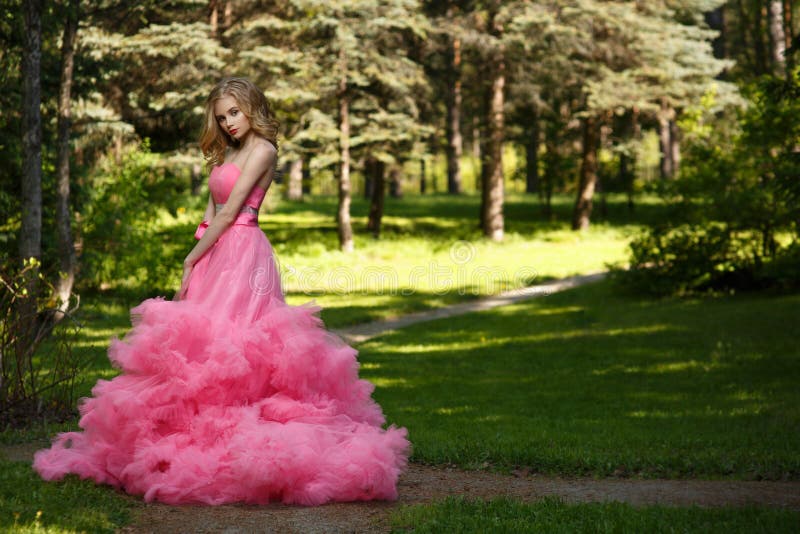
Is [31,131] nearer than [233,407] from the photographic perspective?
No

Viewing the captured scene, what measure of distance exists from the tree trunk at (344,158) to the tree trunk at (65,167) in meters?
11.3

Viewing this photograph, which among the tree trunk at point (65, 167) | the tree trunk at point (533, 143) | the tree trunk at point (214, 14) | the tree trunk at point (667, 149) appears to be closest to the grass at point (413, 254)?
the tree trunk at point (533, 143)

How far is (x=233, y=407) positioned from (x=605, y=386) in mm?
6963

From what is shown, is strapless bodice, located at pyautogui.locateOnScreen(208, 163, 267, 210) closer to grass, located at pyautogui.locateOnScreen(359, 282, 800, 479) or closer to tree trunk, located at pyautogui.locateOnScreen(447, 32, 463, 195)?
grass, located at pyautogui.locateOnScreen(359, 282, 800, 479)

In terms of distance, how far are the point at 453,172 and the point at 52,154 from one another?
32192 millimetres

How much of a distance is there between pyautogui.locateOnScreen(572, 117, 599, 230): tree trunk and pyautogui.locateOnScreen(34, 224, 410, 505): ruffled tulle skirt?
26.8m

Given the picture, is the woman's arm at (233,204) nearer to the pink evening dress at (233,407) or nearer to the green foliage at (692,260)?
the pink evening dress at (233,407)

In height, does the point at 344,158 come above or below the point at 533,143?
below

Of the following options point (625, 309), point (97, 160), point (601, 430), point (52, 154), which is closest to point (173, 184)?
point (97, 160)

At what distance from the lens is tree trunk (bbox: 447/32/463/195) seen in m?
31.9

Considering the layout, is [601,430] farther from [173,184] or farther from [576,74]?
[576,74]

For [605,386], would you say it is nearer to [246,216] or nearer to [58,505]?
[246,216]

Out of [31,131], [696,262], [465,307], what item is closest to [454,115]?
[465,307]

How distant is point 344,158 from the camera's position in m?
25.8
